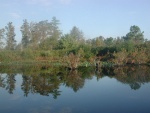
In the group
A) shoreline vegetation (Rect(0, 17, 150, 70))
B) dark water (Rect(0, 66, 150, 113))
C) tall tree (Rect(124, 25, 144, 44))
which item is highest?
tall tree (Rect(124, 25, 144, 44))

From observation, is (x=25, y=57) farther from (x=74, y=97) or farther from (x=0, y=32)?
(x=74, y=97)

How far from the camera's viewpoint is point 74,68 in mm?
19844

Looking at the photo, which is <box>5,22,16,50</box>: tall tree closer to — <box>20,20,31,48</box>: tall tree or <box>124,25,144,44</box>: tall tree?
<box>20,20,31,48</box>: tall tree

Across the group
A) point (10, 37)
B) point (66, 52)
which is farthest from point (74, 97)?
point (10, 37)

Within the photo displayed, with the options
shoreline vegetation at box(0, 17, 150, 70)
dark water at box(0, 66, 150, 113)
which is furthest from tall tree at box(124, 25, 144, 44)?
dark water at box(0, 66, 150, 113)

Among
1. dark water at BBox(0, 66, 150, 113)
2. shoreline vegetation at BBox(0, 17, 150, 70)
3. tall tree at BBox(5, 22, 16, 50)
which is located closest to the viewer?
dark water at BBox(0, 66, 150, 113)

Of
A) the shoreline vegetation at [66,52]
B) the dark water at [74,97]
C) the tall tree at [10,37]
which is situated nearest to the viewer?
the dark water at [74,97]

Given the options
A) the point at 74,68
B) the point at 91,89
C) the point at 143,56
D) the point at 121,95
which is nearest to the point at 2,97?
the point at 91,89

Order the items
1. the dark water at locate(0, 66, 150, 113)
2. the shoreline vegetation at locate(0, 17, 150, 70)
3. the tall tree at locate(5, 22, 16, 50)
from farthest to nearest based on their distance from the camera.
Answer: the tall tree at locate(5, 22, 16, 50)
the shoreline vegetation at locate(0, 17, 150, 70)
the dark water at locate(0, 66, 150, 113)

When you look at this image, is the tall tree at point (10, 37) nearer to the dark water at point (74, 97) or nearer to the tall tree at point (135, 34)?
the tall tree at point (135, 34)

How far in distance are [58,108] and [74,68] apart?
12.4m

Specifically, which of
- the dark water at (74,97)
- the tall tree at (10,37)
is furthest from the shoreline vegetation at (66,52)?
the dark water at (74,97)

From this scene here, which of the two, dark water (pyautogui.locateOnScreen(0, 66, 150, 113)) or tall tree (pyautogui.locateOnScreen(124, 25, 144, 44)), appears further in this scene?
tall tree (pyautogui.locateOnScreen(124, 25, 144, 44))

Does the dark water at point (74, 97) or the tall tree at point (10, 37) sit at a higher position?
the tall tree at point (10, 37)
